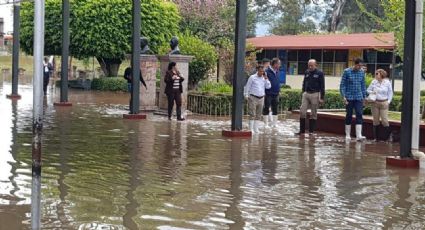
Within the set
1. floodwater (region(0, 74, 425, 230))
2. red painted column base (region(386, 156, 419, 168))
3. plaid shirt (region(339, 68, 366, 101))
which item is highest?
plaid shirt (region(339, 68, 366, 101))

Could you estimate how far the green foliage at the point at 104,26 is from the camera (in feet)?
111

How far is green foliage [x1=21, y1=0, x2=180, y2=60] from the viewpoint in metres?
33.9

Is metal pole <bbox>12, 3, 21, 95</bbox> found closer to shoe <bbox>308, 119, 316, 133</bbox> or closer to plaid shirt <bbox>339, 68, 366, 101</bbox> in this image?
shoe <bbox>308, 119, 316, 133</bbox>

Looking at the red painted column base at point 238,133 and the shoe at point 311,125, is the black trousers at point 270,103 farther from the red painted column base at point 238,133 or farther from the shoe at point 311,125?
the red painted column base at point 238,133

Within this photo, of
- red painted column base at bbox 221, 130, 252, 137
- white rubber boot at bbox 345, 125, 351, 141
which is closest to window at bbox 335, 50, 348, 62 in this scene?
white rubber boot at bbox 345, 125, 351, 141

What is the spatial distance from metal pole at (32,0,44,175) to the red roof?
95.6 ft

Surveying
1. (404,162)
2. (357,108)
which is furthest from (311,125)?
(404,162)

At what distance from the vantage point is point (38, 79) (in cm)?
443

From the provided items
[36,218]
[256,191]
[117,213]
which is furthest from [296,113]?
[36,218]

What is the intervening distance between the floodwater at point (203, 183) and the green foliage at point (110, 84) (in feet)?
66.0

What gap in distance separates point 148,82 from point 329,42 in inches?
723

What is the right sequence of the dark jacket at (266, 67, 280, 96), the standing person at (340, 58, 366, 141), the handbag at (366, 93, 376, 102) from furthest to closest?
1. the dark jacket at (266, 67, 280, 96)
2. the handbag at (366, 93, 376, 102)
3. the standing person at (340, 58, 366, 141)

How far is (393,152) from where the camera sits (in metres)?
12.9

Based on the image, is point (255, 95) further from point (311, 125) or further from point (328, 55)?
point (328, 55)
